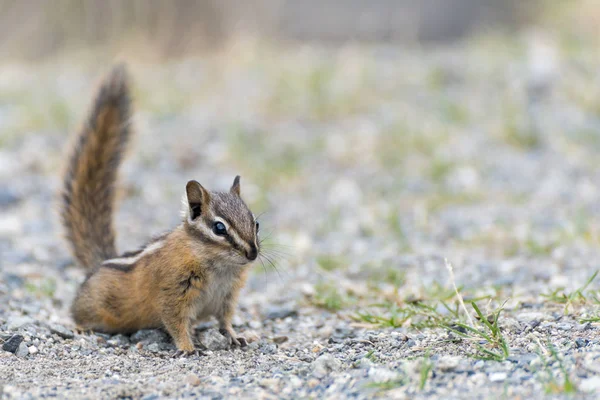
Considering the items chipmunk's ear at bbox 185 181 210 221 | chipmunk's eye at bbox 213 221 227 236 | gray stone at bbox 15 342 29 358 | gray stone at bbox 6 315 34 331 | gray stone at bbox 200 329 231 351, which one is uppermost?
chipmunk's ear at bbox 185 181 210 221

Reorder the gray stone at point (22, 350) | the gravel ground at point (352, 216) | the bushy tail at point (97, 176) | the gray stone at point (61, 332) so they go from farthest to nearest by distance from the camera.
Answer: the bushy tail at point (97, 176) → the gray stone at point (61, 332) → the gray stone at point (22, 350) → the gravel ground at point (352, 216)

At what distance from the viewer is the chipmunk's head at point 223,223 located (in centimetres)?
391

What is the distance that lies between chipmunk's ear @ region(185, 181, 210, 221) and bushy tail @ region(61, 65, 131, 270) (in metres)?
1.00

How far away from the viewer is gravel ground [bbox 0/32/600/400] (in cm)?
338

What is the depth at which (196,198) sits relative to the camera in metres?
4.18

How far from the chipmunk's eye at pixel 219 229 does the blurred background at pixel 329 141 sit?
3.56 ft

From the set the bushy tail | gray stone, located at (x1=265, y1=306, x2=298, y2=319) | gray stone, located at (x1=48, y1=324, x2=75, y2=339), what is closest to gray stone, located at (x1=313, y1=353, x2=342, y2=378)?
gray stone, located at (x1=265, y1=306, x2=298, y2=319)

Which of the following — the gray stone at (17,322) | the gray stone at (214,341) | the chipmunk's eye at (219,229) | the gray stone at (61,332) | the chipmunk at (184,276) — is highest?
the chipmunk's eye at (219,229)

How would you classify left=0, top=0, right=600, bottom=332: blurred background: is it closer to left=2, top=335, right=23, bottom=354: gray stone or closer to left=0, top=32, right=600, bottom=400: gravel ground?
left=0, top=32, right=600, bottom=400: gravel ground

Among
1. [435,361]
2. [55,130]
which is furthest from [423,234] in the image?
[55,130]

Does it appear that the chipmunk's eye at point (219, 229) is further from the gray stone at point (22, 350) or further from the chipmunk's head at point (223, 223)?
the gray stone at point (22, 350)

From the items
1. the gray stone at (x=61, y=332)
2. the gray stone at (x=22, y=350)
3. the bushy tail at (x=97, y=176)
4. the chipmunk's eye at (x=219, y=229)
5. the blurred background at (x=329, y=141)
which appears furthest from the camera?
the blurred background at (x=329, y=141)

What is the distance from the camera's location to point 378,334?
13.4 feet

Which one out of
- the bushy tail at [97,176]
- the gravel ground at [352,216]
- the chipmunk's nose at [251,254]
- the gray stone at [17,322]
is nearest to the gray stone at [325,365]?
the gravel ground at [352,216]
